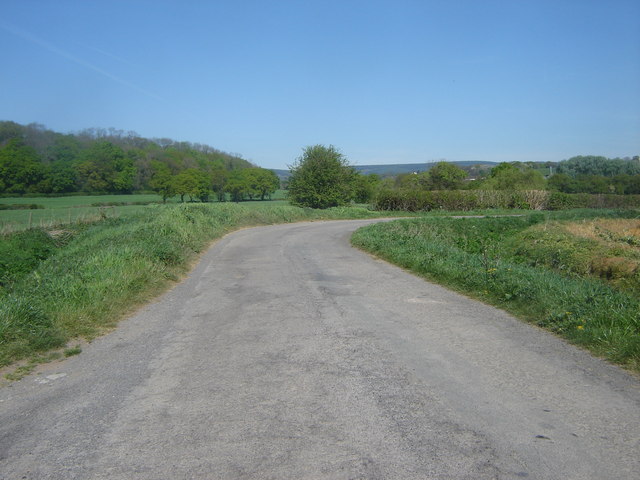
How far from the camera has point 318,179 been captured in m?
47.5

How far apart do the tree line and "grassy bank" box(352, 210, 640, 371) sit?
3884 cm

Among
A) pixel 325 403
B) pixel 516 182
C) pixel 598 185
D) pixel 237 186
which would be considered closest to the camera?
pixel 325 403

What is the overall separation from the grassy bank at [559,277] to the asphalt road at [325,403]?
17.1 inches

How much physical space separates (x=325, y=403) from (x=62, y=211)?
3929 centimetres

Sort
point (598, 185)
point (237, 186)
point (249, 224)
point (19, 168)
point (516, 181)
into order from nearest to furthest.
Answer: point (249, 224) < point (19, 168) < point (516, 181) < point (598, 185) < point (237, 186)

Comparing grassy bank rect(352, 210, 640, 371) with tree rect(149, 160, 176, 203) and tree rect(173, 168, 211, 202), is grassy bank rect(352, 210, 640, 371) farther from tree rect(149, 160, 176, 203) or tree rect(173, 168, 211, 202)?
tree rect(149, 160, 176, 203)

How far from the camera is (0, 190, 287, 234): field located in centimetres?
2872

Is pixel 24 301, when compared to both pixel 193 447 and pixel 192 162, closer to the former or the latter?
pixel 193 447

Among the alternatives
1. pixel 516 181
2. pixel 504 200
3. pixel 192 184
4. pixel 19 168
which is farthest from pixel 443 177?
pixel 19 168

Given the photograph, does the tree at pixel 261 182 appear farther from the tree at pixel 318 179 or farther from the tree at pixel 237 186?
the tree at pixel 318 179

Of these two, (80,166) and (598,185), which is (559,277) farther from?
(598,185)

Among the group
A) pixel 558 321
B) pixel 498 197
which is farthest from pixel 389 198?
pixel 558 321

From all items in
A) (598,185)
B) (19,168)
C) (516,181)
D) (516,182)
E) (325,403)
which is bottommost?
(325,403)

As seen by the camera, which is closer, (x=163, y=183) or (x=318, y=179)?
(x=318, y=179)
